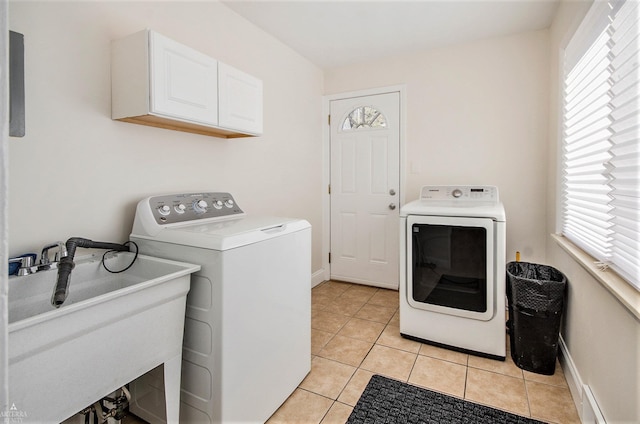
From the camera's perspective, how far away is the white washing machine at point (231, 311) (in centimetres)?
135

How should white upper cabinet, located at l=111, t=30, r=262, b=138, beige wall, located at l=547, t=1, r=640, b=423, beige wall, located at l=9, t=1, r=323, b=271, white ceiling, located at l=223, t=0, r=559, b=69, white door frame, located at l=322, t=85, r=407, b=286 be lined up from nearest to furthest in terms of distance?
beige wall, located at l=547, t=1, r=640, b=423
beige wall, located at l=9, t=1, r=323, b=271
white upper cabinet, located at l=111, t=30, r=262, b=138
white ceiling, located at l=223, t=0, r=559, b=69
white door frame, located at l=322, t=85, r=407, b=286

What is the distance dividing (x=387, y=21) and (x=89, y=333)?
2.74m

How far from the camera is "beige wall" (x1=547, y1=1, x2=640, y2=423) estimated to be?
112 cm

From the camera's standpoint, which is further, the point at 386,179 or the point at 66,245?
the point at 386,179

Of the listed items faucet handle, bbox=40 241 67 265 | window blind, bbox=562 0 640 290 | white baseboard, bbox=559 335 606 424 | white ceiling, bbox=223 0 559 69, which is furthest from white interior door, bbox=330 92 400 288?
faucet handle, bbox=40 241 67 265

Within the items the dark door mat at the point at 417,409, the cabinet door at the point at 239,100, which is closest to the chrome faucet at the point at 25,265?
the cabinet door at the point at 239,100

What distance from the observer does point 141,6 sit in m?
1.77

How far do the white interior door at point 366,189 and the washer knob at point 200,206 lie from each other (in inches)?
77.3

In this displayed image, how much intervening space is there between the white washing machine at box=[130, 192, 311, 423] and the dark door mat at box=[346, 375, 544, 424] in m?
0.42

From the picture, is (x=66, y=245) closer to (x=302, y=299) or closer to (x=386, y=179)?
(x=302, y=299)

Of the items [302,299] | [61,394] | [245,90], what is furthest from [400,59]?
[61,394]

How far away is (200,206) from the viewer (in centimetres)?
188

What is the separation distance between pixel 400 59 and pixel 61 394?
3.47m

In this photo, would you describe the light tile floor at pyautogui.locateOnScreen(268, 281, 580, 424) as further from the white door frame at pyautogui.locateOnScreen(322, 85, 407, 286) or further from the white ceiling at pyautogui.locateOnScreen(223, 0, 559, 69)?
the white ceiling at pyautogui.locateOnScreen(223, 0, 559, 69)
